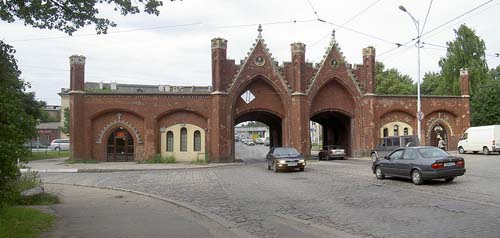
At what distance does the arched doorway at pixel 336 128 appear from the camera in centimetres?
4293

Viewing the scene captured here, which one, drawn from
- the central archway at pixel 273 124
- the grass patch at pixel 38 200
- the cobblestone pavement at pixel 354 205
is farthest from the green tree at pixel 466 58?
the grass patch at pixel 38 200

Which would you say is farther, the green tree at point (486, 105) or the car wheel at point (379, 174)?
the green tree at point (486, 105)

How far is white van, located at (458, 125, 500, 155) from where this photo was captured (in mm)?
34062

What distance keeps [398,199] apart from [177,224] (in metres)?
6.79

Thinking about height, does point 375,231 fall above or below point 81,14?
below

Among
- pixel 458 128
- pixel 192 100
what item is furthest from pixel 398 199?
pixel 458 128

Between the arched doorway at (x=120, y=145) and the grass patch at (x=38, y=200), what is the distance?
23.2m

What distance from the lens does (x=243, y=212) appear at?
11500 mm

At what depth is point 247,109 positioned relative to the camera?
129ft

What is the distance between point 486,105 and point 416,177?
39249 mm

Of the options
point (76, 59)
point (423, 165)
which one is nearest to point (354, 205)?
point (423, 165)

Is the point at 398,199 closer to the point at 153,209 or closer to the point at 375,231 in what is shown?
the point at 375,231

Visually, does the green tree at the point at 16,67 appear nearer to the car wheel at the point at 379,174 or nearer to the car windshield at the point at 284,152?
the car wheel at the point at 379,174

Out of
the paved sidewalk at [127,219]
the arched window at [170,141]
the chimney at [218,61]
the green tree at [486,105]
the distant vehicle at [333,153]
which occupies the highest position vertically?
the chimney at [218,61]
